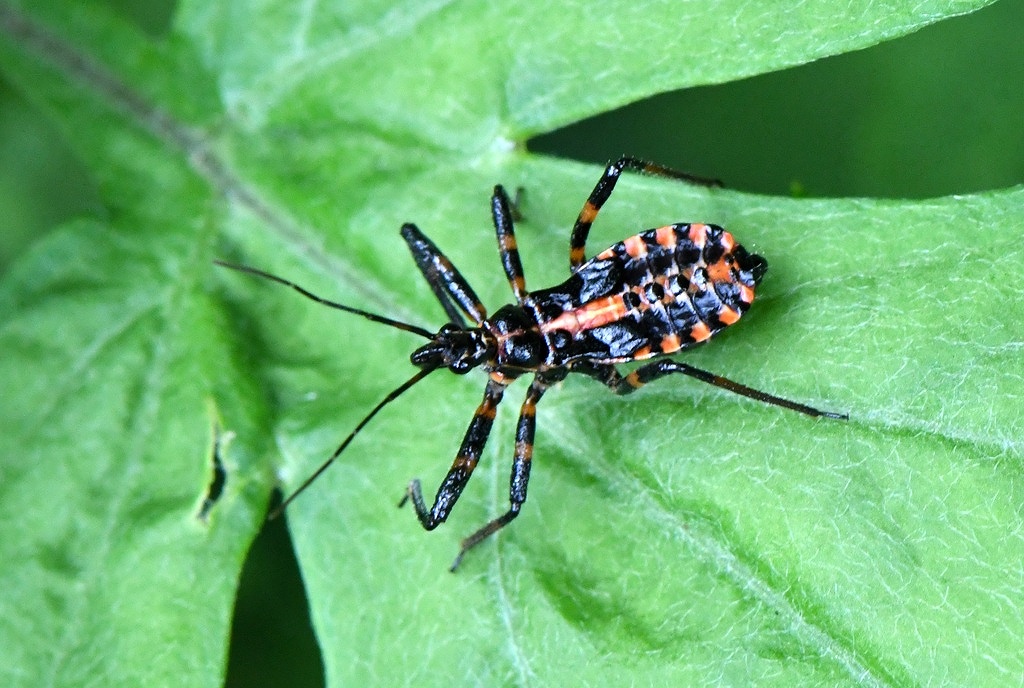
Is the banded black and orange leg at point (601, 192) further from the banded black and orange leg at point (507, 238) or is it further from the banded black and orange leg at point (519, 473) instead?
the banded black and orange leg at point (519, 473)

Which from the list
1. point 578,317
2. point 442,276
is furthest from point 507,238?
point 578,317

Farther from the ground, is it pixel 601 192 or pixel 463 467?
pixel 601 192

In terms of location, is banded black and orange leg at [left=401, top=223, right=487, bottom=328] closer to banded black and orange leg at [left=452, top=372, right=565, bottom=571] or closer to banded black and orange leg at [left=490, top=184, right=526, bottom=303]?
banded black and orange leg at [left=490, top=184, right=526, bottom=303]

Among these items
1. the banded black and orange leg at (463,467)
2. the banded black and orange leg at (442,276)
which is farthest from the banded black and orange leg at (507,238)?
the banded black and orange leg at (463,467)

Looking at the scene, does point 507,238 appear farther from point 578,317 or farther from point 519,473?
point 519,473

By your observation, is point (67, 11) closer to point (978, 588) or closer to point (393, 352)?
point (393, 352)

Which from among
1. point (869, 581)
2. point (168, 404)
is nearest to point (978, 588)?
point (869, 581)
